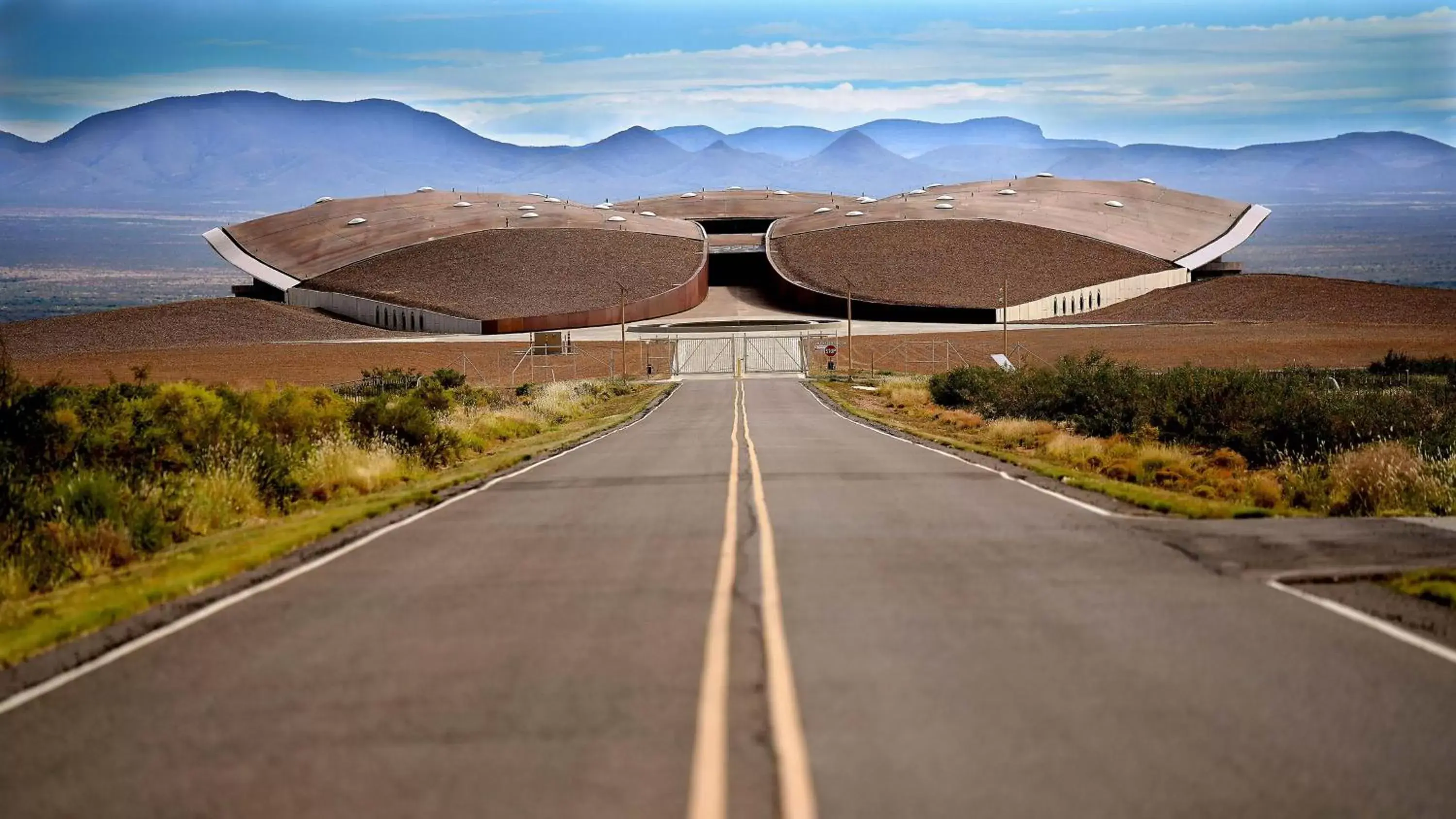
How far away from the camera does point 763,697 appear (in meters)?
7.30

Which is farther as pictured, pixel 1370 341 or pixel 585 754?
pixel 1370 341

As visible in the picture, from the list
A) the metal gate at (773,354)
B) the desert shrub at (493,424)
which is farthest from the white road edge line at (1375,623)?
the metal gate at (773,354)

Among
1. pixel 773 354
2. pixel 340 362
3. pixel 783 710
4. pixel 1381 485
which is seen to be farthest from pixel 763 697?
pixel 773 354

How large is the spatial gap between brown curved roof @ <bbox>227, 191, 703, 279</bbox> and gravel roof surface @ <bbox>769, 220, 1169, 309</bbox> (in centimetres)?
1479

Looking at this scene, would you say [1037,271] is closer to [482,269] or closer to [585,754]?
[482,269]

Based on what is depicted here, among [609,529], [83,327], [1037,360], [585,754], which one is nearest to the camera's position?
[585,754]

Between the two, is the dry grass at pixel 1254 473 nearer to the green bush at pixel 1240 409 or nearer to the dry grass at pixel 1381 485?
the dry grass at pixel 1381 485

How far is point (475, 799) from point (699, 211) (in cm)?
15555

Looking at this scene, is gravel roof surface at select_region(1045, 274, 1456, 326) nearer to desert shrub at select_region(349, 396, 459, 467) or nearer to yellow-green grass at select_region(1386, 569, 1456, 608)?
desert shrub at select_region(349, 396, 459, 467)

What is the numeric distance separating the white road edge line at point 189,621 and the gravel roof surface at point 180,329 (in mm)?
87208

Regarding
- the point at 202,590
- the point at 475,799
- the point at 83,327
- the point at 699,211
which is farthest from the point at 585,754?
the point at 699,211

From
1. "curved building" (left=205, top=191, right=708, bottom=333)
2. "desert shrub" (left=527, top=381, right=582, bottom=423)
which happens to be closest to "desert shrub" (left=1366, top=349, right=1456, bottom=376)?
"desert shrub" (left=527, top=381, right=582, bottom=423)

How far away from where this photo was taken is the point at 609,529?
14.2 metres

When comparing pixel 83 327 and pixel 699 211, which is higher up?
pixel 699 211
